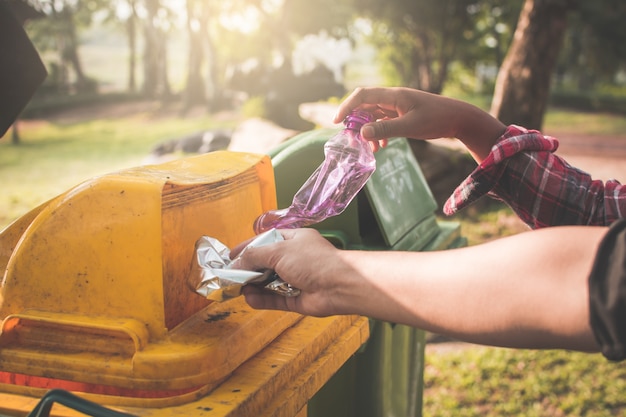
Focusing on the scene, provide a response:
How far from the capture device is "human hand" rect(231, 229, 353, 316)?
3.88 feet

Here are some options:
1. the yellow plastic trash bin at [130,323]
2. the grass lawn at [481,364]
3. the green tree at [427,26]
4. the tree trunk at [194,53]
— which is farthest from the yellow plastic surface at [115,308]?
the tree trunk at [194,53]

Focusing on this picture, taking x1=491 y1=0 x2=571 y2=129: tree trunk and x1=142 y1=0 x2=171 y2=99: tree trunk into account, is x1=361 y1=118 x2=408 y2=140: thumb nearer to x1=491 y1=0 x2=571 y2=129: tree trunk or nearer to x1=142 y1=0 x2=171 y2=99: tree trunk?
x1=491 y1=0 x2=571 y2=129: tree trunk

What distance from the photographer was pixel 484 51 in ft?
→ 82.1

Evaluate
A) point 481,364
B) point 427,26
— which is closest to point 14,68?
point 481,364

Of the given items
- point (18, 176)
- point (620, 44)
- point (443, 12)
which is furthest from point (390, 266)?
point (620, 44)

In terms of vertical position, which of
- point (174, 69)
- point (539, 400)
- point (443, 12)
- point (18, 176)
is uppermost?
point (443, 12)

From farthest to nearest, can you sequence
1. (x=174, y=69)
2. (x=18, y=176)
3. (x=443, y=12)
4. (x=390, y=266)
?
(x=174, y=69)
(x=443, y=12)
(x=18, y=176)
(x=390, y=266)

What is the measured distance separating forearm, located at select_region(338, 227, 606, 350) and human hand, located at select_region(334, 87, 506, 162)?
582 mm

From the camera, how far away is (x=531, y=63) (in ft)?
23.3

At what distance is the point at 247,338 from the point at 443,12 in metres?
20.0

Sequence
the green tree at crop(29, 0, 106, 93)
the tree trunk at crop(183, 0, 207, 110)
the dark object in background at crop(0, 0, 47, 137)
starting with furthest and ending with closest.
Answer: the green tree at crop(29, 0, 106, 93) → the tree trunk at crop(183, 0, 207, 110) → the dark object in background at crop(0, 0, 47, 137)

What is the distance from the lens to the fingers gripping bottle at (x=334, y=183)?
1704 millimetres

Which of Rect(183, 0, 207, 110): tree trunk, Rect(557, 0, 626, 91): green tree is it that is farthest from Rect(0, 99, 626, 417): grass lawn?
Rect(183, 0, 207, 110): tree trunk

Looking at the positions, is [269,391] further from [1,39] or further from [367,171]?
[1,39]
